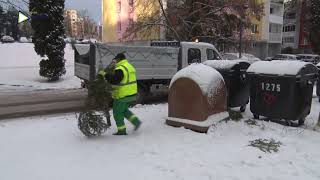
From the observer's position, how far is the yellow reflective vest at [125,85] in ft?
24.6

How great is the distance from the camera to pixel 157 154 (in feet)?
21.1

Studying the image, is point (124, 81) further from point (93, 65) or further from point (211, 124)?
point (93, 65)

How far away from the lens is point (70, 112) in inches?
463

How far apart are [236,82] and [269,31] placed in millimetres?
54344

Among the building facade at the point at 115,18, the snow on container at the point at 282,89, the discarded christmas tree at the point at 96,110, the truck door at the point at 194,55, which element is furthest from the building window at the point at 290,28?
the discarded christmas tree at the point at 96,110

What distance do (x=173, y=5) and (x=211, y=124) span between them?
19619 mm

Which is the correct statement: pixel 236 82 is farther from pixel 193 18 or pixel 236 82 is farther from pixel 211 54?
pixel 193 18

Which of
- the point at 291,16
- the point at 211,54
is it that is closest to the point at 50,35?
the point at 211,54

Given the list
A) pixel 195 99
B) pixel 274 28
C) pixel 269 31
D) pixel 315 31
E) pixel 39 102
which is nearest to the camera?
pixel 195 99

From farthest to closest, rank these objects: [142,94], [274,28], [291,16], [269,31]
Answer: [291,16], [274,28], [269,31], [142,94]

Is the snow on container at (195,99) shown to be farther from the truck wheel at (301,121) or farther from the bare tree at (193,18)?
the bare tree at (193,18)

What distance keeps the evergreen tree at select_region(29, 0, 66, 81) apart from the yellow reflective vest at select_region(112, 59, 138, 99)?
13836mm

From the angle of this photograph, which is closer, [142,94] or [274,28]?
[142,94]

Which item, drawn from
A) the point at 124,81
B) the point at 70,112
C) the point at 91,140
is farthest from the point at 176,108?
the point at 70,112
